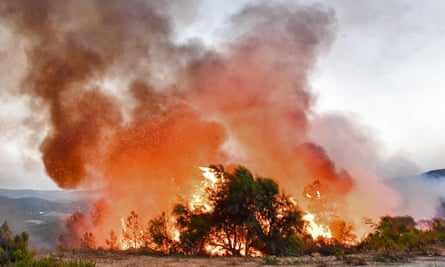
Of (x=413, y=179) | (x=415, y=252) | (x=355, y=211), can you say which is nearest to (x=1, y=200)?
(x=355, y=211)

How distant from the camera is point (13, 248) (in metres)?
20.9

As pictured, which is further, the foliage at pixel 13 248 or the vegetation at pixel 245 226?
the vegetation at pixel 245 226

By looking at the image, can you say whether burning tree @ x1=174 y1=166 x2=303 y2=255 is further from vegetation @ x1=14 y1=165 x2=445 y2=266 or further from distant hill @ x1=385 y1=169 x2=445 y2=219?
distant hill @ x1=385 y1=169 x2=445 y2=219

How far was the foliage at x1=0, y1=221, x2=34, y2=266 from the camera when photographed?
19.3 meters

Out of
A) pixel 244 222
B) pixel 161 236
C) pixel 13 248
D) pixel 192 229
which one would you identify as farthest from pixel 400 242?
pixel 13 248

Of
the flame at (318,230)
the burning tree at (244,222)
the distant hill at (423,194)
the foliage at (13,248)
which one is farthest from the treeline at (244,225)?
the distant hill at (423,194)

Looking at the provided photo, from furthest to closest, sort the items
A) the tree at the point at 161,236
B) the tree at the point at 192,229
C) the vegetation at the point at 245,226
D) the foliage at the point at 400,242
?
1. the tree at the point at 161,236
2. the tree at the point at 192,229
3. the vegetation at the point at 245,226
4. the foliage at the point at 400,242

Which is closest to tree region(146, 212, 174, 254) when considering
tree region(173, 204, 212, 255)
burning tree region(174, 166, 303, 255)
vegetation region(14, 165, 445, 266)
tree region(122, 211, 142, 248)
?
vegetation region(14, 165, 445, 266)

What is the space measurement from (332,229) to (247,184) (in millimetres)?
15806

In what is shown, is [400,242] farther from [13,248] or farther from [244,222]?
[13,248]

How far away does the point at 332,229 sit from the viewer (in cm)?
4366

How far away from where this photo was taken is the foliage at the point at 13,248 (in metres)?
19.3

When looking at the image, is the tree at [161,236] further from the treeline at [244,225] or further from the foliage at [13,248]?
the foliage at [13,248]

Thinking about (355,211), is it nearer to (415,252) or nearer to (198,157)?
(198,157)
